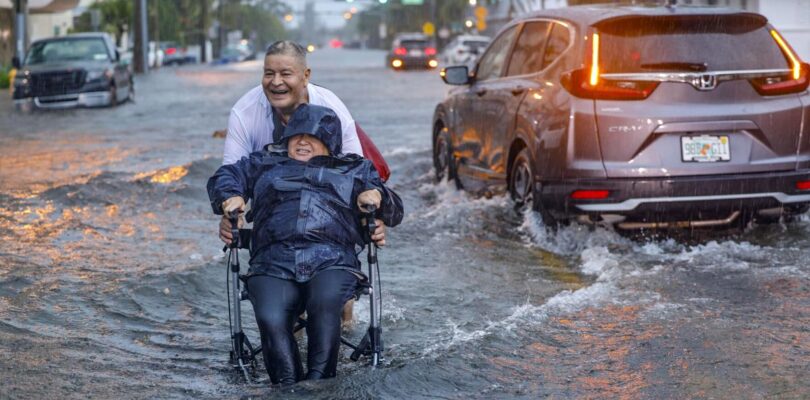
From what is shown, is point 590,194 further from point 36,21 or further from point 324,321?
point 36,21

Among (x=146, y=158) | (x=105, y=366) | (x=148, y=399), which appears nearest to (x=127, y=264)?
(x=105, y=366)

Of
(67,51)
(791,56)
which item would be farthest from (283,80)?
(67,51)

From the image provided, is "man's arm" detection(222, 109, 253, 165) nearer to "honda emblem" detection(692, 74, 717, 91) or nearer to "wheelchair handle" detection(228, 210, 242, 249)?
"wheelchair handle" detection(228, 210, 242, 249)

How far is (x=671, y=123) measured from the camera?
27.7 feet

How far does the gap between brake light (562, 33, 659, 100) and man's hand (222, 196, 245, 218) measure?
379 centimetres

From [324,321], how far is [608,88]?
154 inches

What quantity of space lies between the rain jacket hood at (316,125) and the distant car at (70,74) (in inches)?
863

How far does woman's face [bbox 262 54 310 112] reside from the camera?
570 centimetres

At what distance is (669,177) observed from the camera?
8.43m

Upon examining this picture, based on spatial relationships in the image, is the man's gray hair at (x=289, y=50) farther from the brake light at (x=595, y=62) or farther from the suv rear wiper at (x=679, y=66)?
the suv rear wiper at (x=679, y=66)

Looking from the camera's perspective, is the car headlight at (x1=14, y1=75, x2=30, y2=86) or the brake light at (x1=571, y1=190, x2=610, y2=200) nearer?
the brake light at (x1=571, y1=190, x2=610, y2=200)

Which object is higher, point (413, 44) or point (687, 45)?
point (687, 45)

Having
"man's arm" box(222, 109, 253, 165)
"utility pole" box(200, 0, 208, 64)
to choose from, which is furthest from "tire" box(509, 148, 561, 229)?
"utility pole" box(200, 0, 208, 64)

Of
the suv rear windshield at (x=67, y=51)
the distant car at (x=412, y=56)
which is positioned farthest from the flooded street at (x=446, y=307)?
the distant car at (x=412, y=56)
